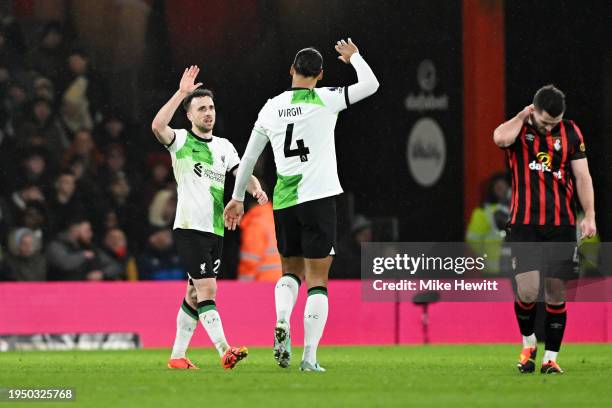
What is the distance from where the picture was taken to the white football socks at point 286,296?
31.9 ft

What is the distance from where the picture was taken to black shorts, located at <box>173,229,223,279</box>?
10.3m

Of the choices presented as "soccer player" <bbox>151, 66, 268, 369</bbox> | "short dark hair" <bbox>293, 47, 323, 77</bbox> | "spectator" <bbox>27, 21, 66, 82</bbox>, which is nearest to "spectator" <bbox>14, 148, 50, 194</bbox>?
"spectator" <bbox>27, 21, 66, 82</bbox>

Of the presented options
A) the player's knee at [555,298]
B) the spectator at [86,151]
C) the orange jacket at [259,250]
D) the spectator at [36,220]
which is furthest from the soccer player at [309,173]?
the spectator at [86,151]

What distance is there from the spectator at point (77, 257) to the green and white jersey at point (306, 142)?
6257 millimetres

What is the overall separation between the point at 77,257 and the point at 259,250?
6.06 feet

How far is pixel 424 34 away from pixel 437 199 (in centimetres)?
195

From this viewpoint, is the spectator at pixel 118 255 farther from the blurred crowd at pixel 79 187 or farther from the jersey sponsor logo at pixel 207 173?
the jersey sponsor logo at pixel 207 173

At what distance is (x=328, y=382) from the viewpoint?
8914mm

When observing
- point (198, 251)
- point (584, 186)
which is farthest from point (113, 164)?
point (584, 186)

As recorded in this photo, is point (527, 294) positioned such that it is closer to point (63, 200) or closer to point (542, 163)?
point (542, 163)

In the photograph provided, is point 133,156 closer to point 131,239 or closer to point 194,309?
point 131,239

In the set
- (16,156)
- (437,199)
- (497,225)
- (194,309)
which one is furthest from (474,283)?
(194,309)

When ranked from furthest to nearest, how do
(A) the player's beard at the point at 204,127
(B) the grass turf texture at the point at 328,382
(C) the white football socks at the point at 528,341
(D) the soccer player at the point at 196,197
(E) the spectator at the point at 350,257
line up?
1. (E) the spectator at the point at 350,257
2. (A) the player's beard at the point at 204,127
3. (D) the soccer player at the point at 196,197
4. (C) the white football socks at the point at 528,341
5. (B) the grass turf texture at the point at 328,382

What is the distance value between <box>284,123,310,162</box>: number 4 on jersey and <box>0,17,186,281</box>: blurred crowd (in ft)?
20.7
